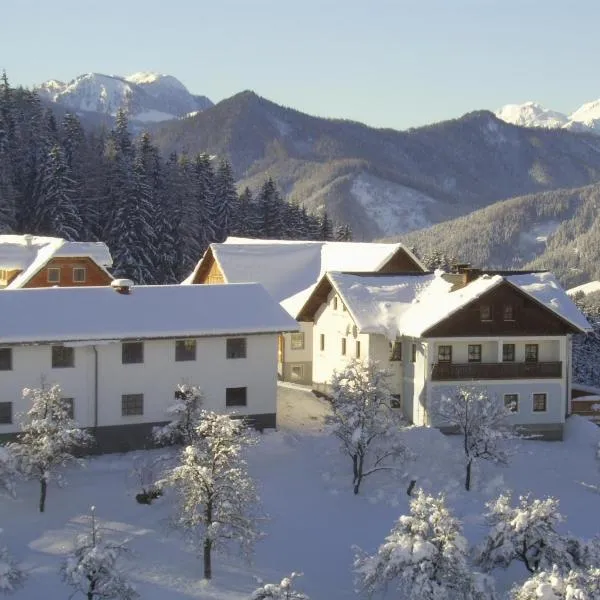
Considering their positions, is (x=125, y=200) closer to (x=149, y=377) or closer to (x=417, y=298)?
(x=417, y=298)

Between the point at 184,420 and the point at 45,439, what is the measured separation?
6361 millimetres

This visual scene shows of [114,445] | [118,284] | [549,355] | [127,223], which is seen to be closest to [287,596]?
[114,445]

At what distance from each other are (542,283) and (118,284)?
22649 millimetres

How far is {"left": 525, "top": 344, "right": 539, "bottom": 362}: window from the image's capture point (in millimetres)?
44656

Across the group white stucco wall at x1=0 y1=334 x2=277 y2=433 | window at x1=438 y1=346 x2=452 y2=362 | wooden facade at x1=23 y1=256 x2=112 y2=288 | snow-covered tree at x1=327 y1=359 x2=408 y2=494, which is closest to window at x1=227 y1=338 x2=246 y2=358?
white stucco wall at x1=0 y1=334 x2=277 y2=433

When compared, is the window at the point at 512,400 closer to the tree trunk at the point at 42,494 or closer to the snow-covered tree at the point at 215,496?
the snow-covered tree at the point at 215,496

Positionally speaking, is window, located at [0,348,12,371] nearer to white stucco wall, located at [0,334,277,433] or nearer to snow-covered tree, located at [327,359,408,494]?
white stucco wall, located at [0,334,277,433]

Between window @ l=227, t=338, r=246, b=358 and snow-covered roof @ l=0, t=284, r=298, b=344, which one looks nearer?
snow-covered roof @ l=0, t=284, r=298, b=344

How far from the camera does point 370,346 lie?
46.1 metres

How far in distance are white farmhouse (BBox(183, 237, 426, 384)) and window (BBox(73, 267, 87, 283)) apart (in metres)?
7.11

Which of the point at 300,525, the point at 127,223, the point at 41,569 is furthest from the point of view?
the point at 127,223

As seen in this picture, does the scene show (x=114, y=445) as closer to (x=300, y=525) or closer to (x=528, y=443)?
(x=300, y=525)

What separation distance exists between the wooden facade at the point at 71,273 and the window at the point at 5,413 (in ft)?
83.1

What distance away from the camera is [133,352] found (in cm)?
3888
